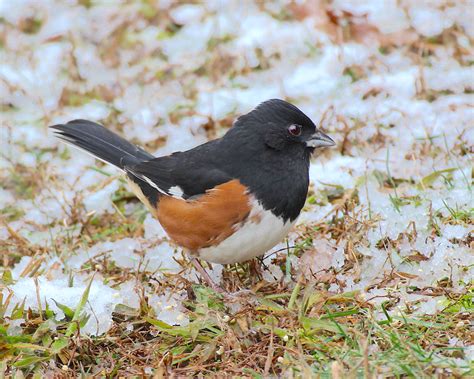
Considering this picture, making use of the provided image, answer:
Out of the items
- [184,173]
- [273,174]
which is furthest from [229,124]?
[273,174]

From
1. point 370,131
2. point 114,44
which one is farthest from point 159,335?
point 114,44

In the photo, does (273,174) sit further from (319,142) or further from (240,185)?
(319,142)

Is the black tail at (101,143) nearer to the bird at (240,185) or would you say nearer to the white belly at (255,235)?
the bird at (240,185)

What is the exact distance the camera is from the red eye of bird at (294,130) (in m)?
3.87

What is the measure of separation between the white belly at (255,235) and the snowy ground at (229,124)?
27 cm

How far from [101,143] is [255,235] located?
1395 millimetres

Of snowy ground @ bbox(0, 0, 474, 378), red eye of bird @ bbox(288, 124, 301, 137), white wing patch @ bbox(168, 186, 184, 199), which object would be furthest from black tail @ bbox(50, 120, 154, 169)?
red eye of bird @ bbox(288, 124, 301, 137)

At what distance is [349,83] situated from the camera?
5.81m

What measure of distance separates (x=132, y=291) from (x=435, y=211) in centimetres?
154

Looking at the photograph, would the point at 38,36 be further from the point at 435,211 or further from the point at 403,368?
the point at 403,368

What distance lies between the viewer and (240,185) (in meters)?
3.69

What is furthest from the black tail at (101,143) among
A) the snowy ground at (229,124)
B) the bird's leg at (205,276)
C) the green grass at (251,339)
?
the green grass at (251,339)

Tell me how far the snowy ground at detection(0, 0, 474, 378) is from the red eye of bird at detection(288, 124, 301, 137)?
493 millimetres

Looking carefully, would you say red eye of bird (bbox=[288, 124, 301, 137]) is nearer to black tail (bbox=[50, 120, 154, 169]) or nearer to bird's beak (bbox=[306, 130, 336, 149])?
bird's beak (bbox=[306, 130, 336, 149])
